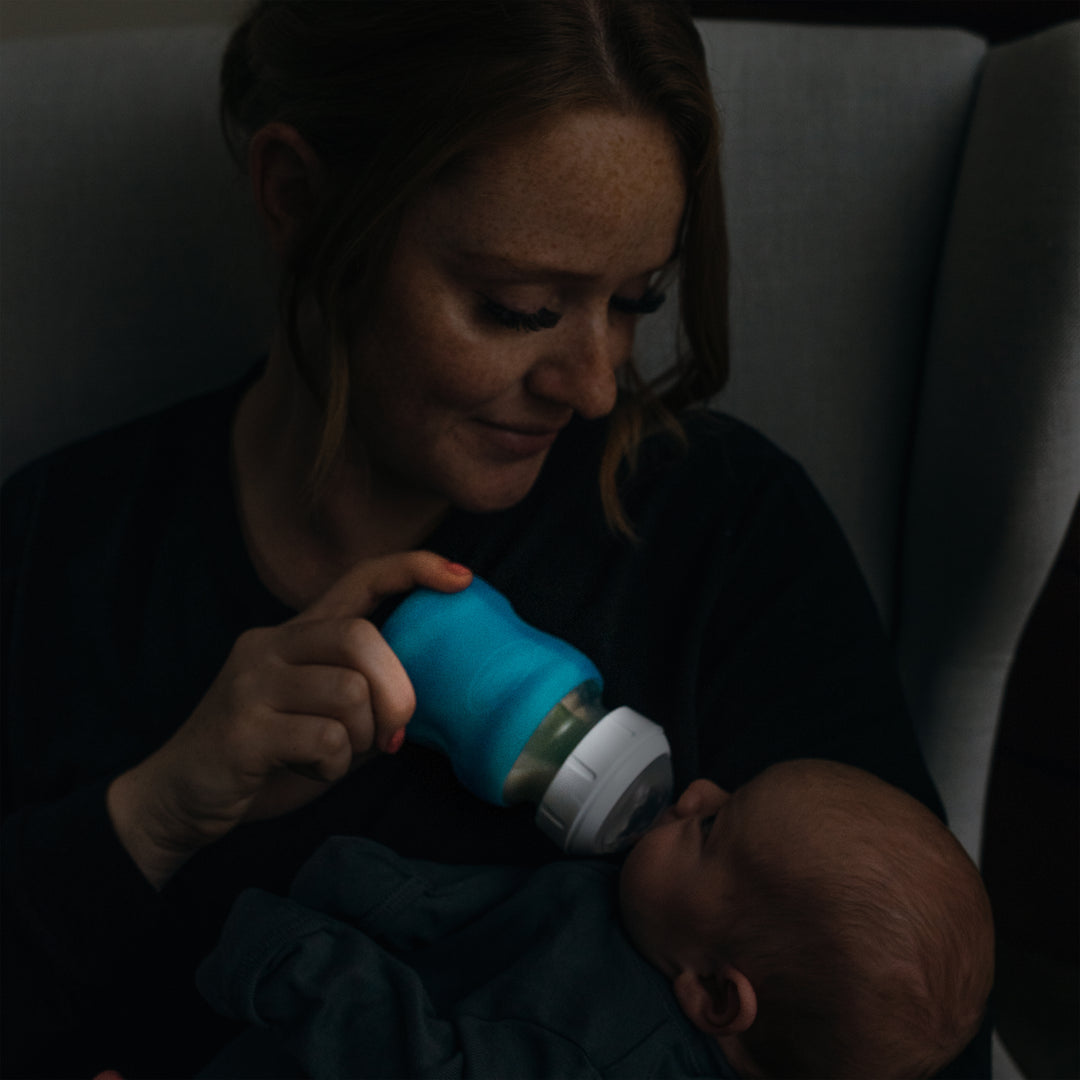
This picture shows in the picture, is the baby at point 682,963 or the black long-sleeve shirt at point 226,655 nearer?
the baby at point 682,963

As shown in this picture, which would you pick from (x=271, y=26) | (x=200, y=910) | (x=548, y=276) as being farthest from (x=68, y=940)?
(x=271, y=26)

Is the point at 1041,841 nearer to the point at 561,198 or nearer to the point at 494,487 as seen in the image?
the point at 494,487

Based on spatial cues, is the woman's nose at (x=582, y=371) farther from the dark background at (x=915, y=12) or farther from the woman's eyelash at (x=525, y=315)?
the dark background at (x=915, y=12)

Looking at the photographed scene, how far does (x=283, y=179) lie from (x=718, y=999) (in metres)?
0.68

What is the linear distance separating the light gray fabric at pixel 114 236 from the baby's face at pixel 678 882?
75 cm

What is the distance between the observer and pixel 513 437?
83 cm

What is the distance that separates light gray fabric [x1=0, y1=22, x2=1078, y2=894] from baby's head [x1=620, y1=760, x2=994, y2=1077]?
422 mm

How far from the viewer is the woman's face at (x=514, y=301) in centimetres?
71

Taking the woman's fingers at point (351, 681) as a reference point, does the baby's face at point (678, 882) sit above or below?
below

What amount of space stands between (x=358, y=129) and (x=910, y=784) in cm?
65

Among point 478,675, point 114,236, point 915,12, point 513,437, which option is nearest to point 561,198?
point 513,437

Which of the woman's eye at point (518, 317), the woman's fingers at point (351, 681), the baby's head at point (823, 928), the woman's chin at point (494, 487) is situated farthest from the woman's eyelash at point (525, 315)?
the baby's head at point (823, 928)

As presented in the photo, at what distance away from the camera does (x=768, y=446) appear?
3.26 ft

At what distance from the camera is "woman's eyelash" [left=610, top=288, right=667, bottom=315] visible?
0.79 metres
